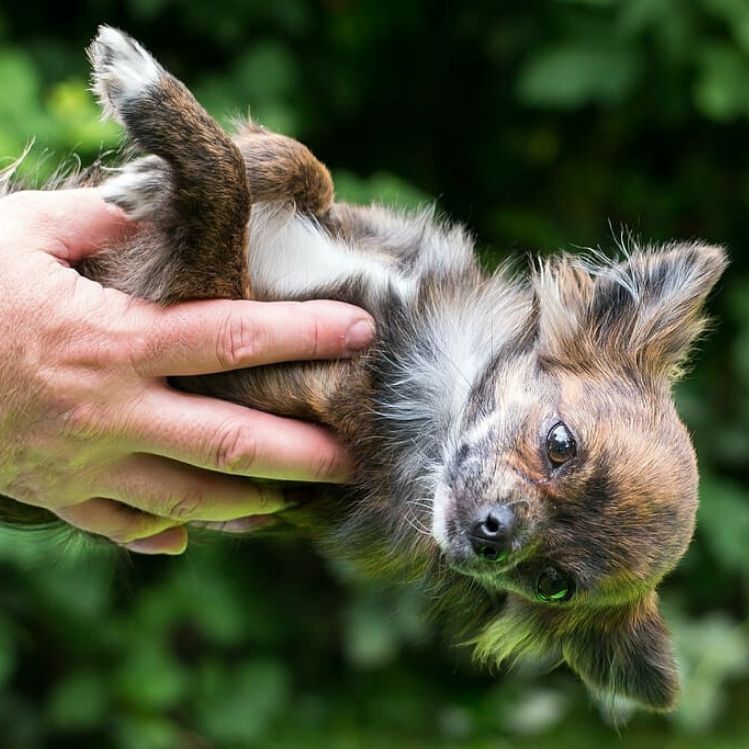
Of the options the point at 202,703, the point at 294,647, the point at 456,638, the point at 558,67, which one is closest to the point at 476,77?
the point at 558,67

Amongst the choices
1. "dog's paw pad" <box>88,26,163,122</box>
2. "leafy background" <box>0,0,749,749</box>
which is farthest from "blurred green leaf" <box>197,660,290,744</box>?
"dog's paw pad" <box>88,26,163,122</box>

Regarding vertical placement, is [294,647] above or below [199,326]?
below

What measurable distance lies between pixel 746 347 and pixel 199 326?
12.5 feet

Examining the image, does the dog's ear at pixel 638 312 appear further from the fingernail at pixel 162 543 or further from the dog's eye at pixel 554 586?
the fingernail at pixel 162 543

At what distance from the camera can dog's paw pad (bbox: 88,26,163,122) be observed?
131 inches

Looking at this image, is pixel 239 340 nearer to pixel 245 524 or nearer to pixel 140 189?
pixel 140 189

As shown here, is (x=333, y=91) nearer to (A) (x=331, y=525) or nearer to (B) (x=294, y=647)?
(B) (x=294, y=647)

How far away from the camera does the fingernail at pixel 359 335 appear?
342 centimetres

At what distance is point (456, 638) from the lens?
388 centimetres

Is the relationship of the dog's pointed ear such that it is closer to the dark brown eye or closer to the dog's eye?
the dog's eye

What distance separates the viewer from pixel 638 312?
11.7 ft

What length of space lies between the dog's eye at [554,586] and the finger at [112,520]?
3.75 feet

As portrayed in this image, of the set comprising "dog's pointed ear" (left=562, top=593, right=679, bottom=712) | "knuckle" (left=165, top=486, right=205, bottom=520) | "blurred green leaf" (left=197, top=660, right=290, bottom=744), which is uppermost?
"knuckle" (left=165, top=486, right=205, bottom=520)

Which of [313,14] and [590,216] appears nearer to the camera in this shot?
[313,14]
